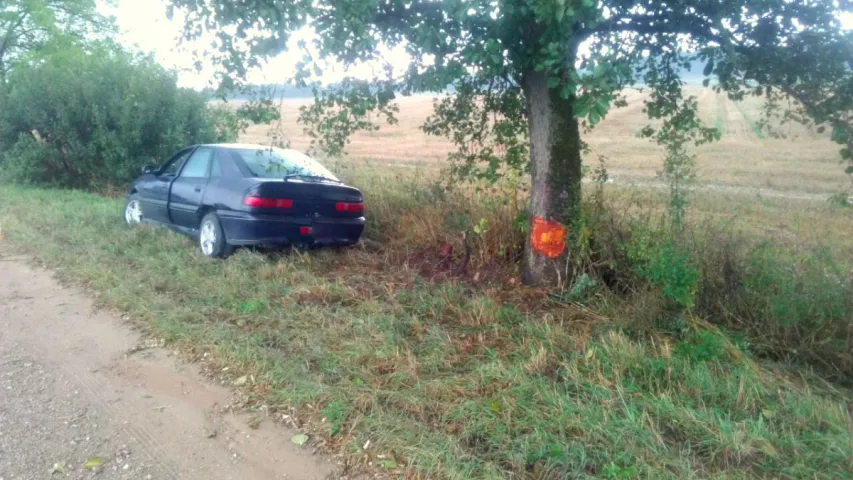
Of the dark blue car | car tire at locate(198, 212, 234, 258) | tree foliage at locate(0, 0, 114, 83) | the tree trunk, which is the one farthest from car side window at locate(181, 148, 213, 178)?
tree foliage at locate(0, 0, 114, 83)

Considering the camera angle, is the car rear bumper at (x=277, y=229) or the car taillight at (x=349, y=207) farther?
the car taillight at (x=349, y=207)

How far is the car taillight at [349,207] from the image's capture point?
830 centimetres

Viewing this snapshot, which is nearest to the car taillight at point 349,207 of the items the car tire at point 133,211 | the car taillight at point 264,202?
the car taillight at point 264,202

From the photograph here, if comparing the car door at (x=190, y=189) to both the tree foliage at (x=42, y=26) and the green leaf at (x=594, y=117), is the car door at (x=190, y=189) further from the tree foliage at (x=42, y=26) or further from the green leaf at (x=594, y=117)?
the tree foliage at (x=42, y=26)

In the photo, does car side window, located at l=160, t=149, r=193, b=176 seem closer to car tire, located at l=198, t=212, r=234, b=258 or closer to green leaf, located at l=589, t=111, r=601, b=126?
car tire, located at l=198, t=212, r=234, b=258

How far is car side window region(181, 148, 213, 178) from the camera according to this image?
29.1 ft

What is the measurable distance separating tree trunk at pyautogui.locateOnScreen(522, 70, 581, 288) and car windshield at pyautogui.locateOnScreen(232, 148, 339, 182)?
2.91 metres

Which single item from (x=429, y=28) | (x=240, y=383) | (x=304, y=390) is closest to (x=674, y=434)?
(x=304, y=390)

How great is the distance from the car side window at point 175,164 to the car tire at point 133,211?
74cm

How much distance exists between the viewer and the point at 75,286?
730 centimetres

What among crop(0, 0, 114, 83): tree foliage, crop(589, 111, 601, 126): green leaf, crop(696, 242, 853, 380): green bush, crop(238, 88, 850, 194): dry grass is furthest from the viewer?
crop(0, 0, 114, 83): tree foliage

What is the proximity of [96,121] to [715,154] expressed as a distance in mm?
19236

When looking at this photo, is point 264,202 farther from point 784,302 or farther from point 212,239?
point 784,302

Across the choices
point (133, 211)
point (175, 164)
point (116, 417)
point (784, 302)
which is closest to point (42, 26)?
point (133, 211)
